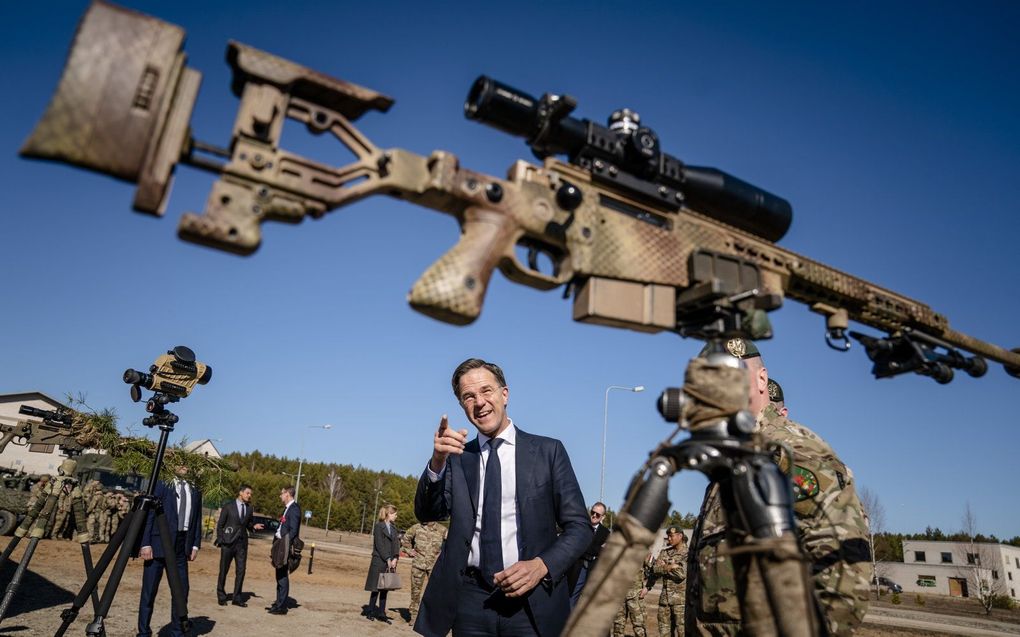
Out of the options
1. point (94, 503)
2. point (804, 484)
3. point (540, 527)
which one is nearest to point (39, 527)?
point (540, 527)

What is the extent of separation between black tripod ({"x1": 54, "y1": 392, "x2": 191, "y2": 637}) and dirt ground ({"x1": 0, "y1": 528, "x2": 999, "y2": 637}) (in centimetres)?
197

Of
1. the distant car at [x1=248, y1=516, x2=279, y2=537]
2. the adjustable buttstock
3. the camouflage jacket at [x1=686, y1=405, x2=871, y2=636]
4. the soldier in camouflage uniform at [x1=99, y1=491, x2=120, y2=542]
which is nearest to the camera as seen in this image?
the camouflage jacket at [x1=686, y1=405, x2=871, y2=636]

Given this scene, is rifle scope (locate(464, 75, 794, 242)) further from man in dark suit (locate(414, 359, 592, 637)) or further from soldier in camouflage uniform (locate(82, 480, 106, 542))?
soldier in camouflage uniform (locate(82, 480, 106, 542))

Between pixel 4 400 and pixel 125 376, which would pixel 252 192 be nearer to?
pixel 125 376

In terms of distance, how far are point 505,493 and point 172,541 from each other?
4524 millimetres

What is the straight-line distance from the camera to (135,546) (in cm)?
616

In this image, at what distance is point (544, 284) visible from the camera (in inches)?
115

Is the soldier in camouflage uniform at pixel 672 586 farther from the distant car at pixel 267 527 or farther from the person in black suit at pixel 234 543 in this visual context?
the distant car at pixel 267 527

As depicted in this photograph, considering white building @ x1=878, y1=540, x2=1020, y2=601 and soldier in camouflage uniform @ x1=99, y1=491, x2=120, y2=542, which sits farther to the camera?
white building @ x1=878, y1=540, x2=1020, y2=601

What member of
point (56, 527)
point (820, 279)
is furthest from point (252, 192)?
point (56, 527)

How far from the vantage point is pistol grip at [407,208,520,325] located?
2596 mm

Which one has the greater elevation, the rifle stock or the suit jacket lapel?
the rifle stock

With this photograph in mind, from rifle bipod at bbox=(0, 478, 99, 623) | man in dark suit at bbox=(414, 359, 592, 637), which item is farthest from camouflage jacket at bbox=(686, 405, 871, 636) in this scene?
rifle bipod at bbox=(0, 478, 99, 623)

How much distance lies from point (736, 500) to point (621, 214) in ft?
4.90
